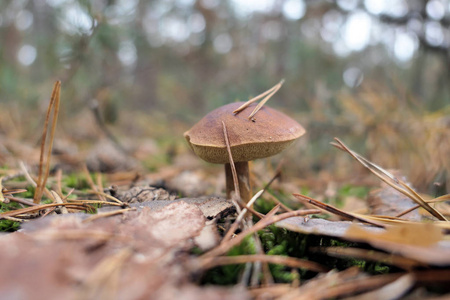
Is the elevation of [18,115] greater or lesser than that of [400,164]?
greater

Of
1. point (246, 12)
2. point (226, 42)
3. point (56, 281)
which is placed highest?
point (246, 12)

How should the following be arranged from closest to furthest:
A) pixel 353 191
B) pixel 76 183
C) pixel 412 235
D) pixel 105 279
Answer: pixel 105 279
pixel 412 235
pixel 76 183
pixel 353 191

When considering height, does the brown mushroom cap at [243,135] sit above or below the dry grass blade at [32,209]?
above

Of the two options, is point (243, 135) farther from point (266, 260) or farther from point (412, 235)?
point (412, 235)

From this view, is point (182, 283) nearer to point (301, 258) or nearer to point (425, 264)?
point (301, 258)

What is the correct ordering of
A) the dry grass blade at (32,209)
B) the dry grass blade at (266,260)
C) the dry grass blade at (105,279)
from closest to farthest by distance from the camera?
the dry grass blade at (105,279) → the dry grass blade at (266,260) → the dry grass blade at (32,209)

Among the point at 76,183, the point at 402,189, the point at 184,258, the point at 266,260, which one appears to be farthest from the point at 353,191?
the point at 76,183

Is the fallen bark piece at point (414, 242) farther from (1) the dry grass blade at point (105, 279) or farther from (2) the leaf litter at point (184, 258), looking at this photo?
(1) the dry grass blade at point (105, 279)

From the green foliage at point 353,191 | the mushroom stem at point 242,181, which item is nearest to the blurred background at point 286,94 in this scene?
the green foliage at point 353,191

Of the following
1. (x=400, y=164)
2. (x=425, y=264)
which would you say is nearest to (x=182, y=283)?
(x=425, y=264)
